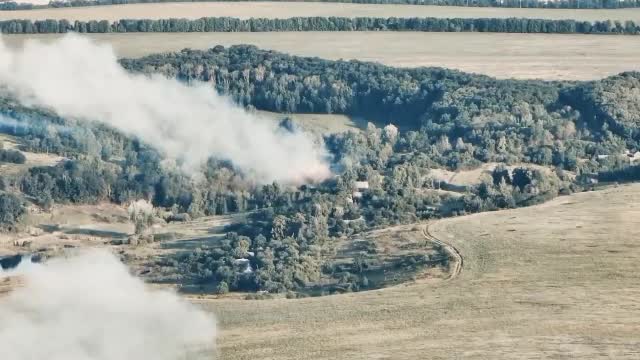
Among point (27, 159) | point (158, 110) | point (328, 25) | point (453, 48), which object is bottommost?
point (27, 159)

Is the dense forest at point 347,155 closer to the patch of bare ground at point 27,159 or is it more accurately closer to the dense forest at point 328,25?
the patch of bare ground at point 27,159

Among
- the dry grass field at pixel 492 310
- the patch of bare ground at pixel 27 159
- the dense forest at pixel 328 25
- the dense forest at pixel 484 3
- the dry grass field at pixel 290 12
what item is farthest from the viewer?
the dense forest at pixel 484 3

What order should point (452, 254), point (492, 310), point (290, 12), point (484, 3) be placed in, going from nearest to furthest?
point (492, 310) → point (452, 254) → point (290, 12) → point (484, 3)

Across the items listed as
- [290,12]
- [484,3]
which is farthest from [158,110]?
[484,3]

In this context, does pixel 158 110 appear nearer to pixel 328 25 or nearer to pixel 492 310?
pixel 328 25

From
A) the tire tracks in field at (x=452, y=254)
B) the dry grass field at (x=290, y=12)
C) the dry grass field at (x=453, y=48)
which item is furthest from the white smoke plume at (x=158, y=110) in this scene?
the tire tracks in field at (x=452, y=254)

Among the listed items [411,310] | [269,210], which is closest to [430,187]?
[269,210]

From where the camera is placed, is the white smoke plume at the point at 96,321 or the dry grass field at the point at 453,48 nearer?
the white smoke plume at the point at 96,321

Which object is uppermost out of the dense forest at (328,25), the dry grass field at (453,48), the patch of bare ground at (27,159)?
the dense forest at (328,25)
